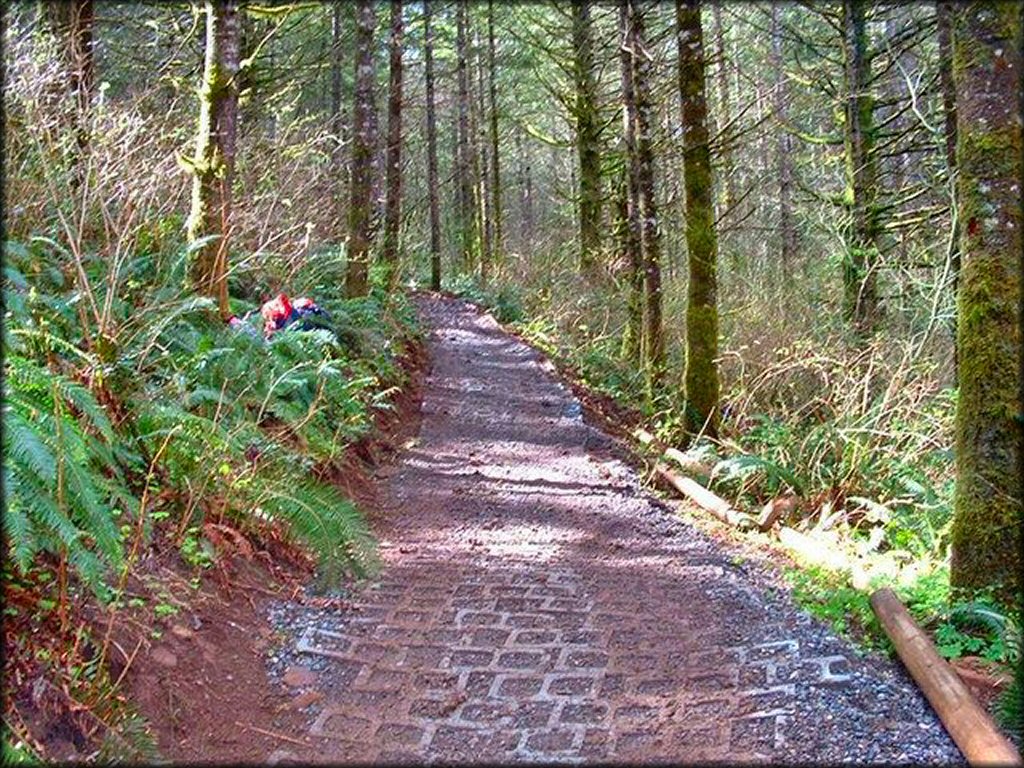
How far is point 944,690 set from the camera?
3.98 metres

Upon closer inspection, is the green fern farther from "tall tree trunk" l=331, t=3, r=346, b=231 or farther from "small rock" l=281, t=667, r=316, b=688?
"tall tree trunk" l=331, t=3, r=346, b=231

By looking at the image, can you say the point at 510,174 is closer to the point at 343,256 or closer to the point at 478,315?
the point at 478,315

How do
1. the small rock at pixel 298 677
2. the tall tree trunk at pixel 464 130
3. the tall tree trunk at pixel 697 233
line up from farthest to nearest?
the tall tree trunk at pixel 464 130 → the tall tree trunk at pixel 697 233 → the small rock at pixel 298 677

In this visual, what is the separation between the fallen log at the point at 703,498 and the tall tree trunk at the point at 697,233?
1152 mm

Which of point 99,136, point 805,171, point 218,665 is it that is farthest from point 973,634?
point 805,171

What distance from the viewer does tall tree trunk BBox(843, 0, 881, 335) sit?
12.4m

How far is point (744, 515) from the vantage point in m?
7.68

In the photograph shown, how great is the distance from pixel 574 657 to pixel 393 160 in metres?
14.2

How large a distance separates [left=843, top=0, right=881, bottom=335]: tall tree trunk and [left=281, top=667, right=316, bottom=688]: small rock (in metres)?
9.87

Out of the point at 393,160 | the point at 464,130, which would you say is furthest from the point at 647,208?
the point at 464,130

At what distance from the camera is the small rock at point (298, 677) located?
4.38 metres

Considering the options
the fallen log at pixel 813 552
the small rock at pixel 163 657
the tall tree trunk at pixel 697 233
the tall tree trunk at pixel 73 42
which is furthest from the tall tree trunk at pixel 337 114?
the small rock at pixel 163 657

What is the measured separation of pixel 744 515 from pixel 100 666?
219 inches

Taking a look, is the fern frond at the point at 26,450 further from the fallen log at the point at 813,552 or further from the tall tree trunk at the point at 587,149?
the tall tree trunk at the point at 587,149
